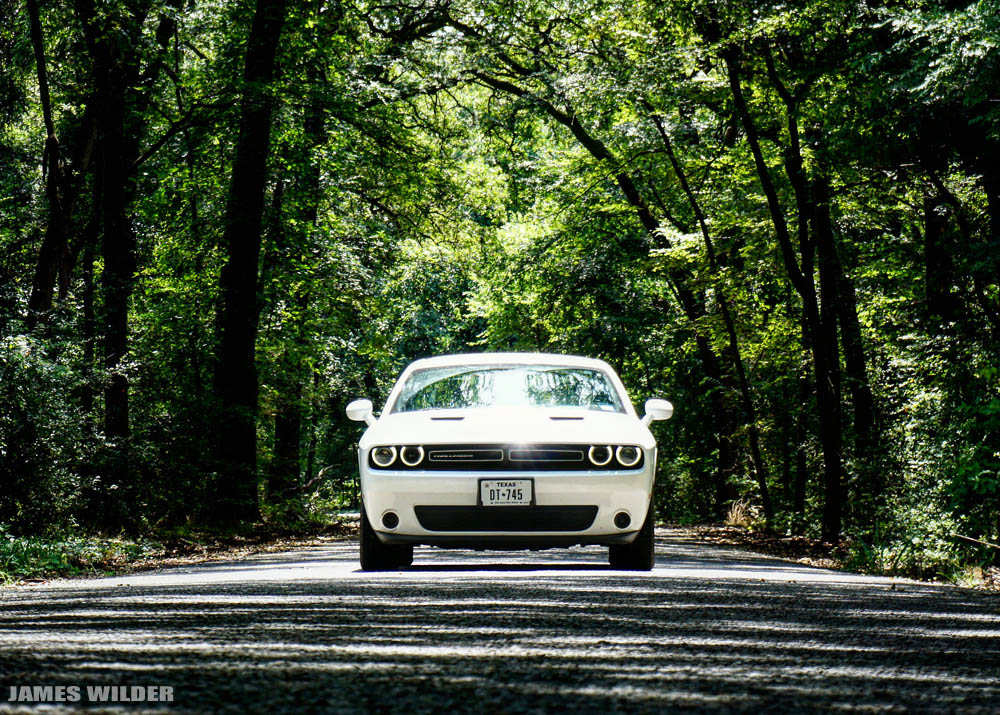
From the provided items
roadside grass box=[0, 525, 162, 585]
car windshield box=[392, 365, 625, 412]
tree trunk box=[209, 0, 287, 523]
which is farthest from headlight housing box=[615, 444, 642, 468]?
tree trunk box=[209, 0, 287, 523]

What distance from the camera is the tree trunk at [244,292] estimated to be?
666 inches

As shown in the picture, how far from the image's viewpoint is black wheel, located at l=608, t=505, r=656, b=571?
8211 millimetres

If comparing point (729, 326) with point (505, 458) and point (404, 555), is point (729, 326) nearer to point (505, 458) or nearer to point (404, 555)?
point (404, 555)

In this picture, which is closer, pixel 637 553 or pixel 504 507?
pixel 504 507

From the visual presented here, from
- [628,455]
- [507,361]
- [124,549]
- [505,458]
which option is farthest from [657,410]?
[124,549]

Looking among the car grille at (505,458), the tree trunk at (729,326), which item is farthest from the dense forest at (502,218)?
the car grille at (505,458)

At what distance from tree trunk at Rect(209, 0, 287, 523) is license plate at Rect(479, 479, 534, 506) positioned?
1013cm

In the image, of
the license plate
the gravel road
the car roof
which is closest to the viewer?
the gravel road

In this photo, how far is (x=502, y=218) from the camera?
31.8 m

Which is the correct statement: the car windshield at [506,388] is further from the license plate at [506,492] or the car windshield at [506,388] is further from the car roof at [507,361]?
the license plate at [506,492]

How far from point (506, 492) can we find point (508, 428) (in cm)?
46

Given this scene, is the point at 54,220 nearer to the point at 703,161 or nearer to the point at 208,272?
the point at 208,272

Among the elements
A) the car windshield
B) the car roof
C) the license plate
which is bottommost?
the license plate

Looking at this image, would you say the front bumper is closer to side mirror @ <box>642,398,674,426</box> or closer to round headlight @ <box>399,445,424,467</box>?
round headlight @ <box>399,445,424,467</box>
